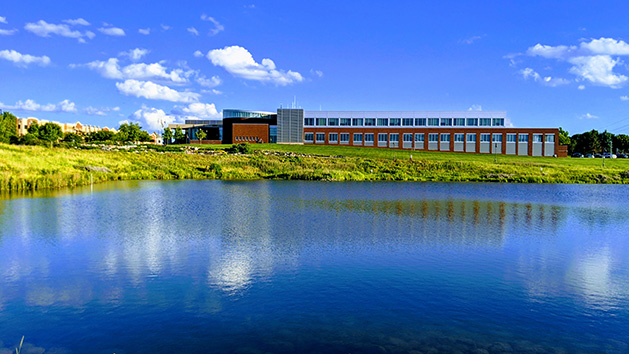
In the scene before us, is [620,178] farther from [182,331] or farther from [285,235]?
[182,331]

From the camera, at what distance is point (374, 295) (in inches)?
520

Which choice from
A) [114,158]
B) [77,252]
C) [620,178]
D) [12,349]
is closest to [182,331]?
[12,349]

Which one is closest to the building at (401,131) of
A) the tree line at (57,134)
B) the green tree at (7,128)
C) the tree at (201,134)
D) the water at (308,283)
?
the tree at (201,134)

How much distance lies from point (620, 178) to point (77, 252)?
7543 cm

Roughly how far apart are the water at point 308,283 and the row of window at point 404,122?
325 feet

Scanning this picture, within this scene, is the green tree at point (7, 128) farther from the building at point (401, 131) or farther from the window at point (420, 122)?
the window at point (420, 122)

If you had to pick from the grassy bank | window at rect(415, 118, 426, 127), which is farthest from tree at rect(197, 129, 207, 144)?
Result: window at rect(415, 118, 426, 127)

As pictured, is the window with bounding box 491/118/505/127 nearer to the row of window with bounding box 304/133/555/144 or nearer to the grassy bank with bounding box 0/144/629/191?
the row of window with bounding box 304/133/555/144

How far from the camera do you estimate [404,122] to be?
413 ft

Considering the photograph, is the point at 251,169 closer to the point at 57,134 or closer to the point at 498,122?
the point at 498,122

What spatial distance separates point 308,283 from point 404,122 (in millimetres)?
116019

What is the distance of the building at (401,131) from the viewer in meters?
118

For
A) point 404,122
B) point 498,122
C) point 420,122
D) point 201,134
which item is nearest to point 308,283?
point 404,122

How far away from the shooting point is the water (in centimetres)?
1035
